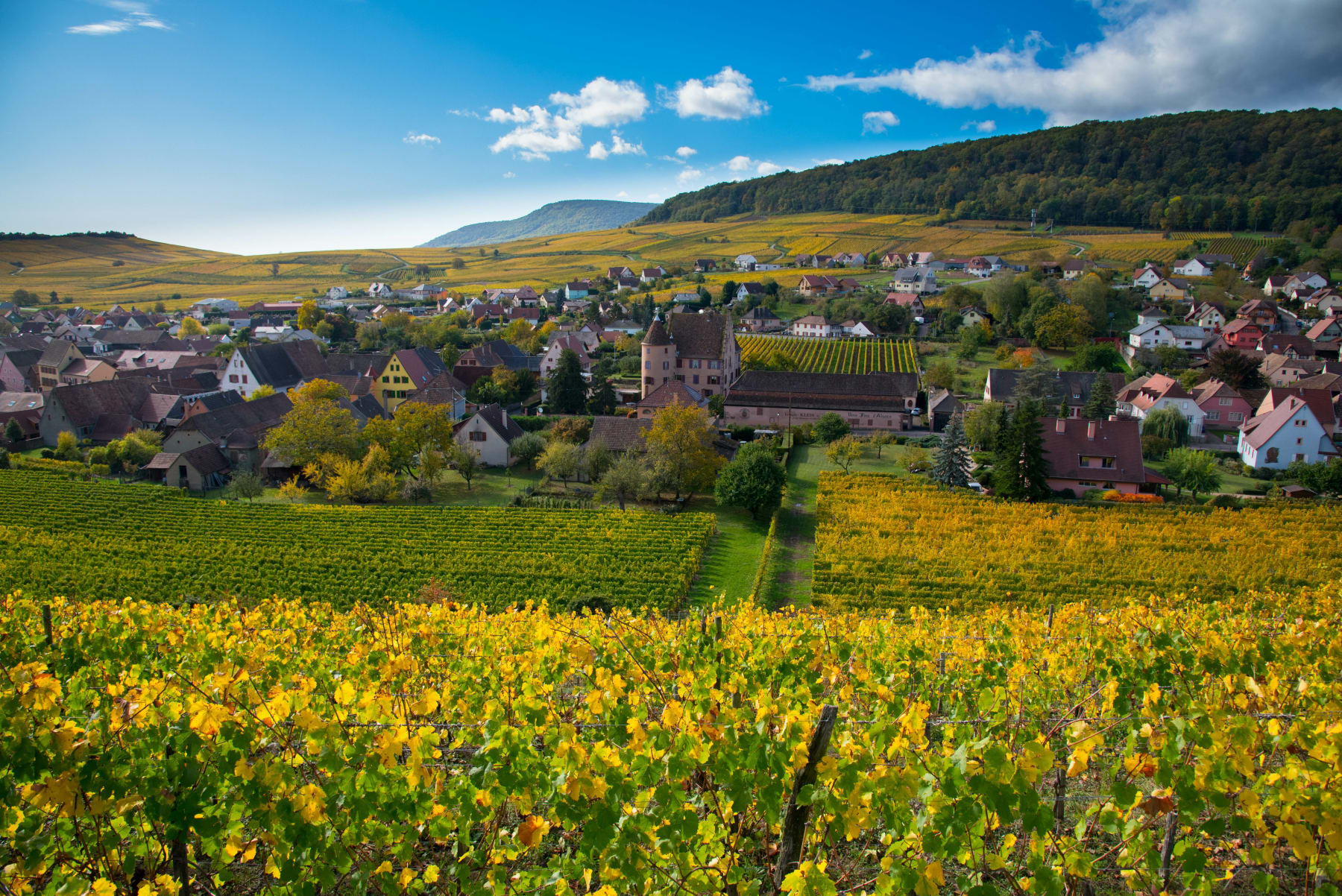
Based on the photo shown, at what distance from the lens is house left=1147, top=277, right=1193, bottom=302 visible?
89750 millimetres

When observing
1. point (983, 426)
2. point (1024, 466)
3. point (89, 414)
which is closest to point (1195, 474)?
point (1024, 466)

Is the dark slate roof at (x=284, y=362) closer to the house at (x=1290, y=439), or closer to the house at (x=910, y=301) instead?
the house at (x=910, y=301)

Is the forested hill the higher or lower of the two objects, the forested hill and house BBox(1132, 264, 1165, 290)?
the higher

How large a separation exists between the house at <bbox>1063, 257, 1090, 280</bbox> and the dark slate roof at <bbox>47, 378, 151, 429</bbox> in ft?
346

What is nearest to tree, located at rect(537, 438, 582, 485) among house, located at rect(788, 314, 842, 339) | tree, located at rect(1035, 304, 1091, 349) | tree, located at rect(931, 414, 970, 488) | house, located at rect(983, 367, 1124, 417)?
tree, located at rect(931, 414, 970, 488)

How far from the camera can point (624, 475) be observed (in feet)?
116

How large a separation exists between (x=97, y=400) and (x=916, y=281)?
97.4 metres

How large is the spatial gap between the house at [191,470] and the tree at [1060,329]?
70.2 m

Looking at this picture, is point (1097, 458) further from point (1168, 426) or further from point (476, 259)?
point (476, 259)

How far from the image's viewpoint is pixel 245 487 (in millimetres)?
36562

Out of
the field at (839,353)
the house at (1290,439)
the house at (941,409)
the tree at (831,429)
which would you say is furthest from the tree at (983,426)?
the field at (839,353)

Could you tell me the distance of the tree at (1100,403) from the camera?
5291 cm

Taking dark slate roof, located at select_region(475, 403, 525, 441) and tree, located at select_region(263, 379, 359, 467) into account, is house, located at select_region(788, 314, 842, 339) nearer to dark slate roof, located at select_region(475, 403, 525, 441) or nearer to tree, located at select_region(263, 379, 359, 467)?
dark slate roof, located at select_region(475, 403, 525, 441)

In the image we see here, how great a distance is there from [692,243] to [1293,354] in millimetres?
128842
